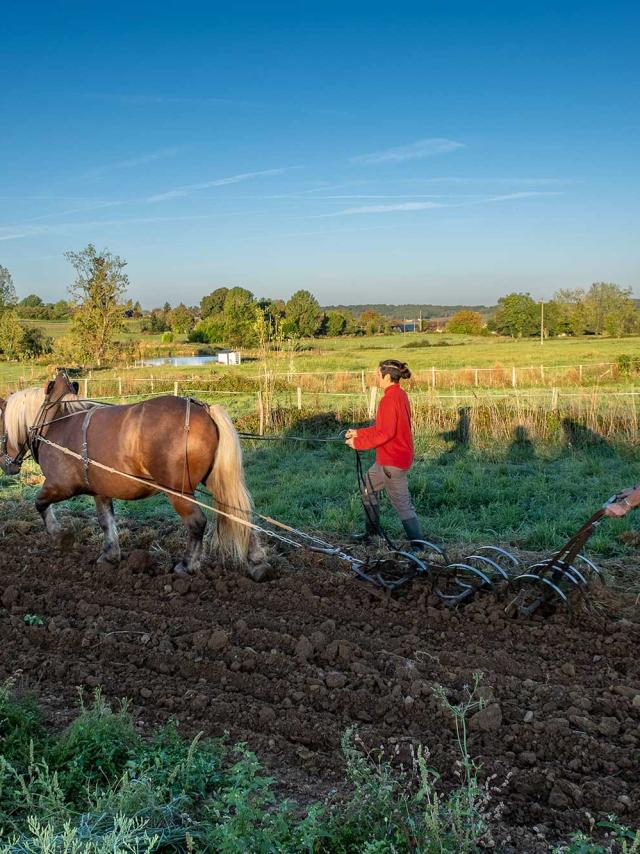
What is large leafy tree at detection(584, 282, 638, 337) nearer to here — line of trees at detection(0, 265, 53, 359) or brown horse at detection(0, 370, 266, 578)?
line of trees at detection(0, 265, 53, 359)

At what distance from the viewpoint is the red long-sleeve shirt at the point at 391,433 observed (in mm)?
6184

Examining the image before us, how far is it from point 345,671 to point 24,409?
439cm

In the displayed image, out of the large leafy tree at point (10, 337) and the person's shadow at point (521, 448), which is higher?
the large leafy tree at point (10, 337)

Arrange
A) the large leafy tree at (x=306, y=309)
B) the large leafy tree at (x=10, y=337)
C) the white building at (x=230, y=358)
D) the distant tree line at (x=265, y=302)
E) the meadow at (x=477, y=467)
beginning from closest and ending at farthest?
the meadow at (x=477, y=467) → the white building at (x=230, y=358) → the large leafy tree at (x=10, y=337) → the distant tree line at (x=265, y=302) → the large leafy tree at (x=306, y=309)

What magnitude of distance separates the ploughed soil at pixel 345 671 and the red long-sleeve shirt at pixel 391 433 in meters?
1.14

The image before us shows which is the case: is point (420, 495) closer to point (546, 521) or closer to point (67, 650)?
point (546, 521)

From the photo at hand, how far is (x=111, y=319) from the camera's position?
35.4 metres

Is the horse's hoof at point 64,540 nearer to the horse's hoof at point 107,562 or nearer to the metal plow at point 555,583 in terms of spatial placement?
the horse's hoof at point 107,562

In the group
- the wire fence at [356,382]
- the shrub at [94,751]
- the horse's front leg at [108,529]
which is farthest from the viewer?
the wire fence at [356,382]

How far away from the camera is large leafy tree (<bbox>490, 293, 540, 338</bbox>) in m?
89.8

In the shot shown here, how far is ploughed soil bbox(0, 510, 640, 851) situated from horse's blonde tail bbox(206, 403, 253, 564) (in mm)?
313

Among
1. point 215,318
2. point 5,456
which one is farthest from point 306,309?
point 5,456

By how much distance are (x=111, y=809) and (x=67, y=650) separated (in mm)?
2110

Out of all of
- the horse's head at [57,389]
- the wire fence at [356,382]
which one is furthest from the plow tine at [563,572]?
the wire fence at [356,382]
